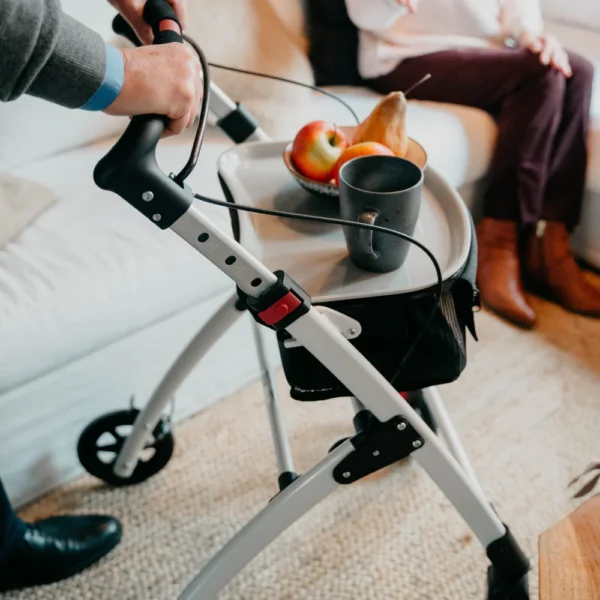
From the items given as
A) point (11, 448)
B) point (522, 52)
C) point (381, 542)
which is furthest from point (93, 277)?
point (522, 52)

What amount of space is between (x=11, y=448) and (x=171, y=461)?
29 cm

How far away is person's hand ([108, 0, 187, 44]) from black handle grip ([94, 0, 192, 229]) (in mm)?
287

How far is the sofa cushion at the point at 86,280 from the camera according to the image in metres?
0.96

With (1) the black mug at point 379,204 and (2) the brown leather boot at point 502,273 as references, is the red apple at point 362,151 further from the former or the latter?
(2) the brown leather boot at point 502,273

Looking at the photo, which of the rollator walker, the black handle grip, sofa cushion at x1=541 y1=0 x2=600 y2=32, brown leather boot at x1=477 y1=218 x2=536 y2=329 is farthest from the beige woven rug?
sofa cushion at x1=541 y1=0 x2=600 y2=32

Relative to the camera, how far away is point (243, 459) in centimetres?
125

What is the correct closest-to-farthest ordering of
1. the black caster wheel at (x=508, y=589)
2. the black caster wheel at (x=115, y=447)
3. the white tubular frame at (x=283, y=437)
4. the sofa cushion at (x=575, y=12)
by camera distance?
1. the white tubular frame at (x=283, y=437)
2. the black caster wheel at (x=508, y=589)
3. the black caster wheel at (x=115, y=447)
4. the sofa cushion at (x=575, y=12)

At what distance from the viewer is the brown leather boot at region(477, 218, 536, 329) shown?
1.55 m

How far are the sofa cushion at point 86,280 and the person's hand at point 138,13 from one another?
1.20 feet

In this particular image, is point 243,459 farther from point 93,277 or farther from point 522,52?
point 522,52

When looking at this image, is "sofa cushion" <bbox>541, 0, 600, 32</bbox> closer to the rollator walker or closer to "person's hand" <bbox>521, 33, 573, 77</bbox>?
"person's hand" <bbox>521, 33, 573, 77</bbox>

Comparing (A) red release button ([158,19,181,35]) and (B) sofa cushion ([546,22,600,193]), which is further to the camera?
(B) sofa cushion ([546,22,600,193])

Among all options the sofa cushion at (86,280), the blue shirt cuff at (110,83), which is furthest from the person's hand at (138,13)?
the sofa cushion at (86,280)

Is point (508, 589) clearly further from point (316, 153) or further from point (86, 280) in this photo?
point (86, 280)
